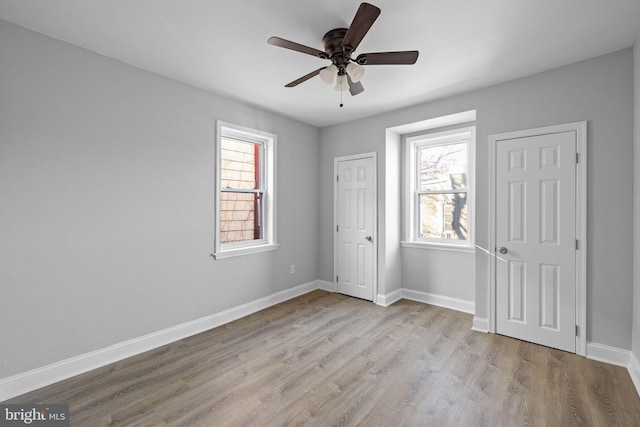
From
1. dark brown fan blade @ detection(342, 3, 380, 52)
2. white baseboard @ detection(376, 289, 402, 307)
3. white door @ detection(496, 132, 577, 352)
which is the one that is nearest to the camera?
dark brown fan blade @ detection(342, 3, 380, 52)

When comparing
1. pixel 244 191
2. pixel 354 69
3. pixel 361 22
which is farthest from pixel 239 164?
pixel 361 22

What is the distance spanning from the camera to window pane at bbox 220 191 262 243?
11.9ft

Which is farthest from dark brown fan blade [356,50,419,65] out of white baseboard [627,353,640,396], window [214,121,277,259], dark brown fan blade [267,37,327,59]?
white baseboard [627,353,640,396]

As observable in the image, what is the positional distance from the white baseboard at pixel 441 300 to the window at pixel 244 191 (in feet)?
6.99

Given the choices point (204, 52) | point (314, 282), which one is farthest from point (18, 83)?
point (314, 282)

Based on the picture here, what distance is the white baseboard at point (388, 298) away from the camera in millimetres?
3988

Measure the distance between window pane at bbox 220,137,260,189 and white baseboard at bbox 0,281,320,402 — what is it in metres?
1.58

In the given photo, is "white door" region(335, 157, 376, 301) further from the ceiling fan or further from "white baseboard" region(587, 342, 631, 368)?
"white baseboard" region(587, 342, 631, 368)

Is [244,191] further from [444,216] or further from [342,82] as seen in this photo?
[444,216]

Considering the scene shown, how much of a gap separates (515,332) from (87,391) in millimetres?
3860

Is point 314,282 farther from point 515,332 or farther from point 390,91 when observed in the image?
point 390,91

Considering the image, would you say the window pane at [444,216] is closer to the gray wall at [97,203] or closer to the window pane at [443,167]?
the window pane at [443,167]

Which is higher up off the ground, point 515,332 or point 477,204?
point 477,204

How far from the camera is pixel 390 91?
3279 mm
